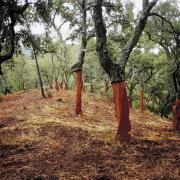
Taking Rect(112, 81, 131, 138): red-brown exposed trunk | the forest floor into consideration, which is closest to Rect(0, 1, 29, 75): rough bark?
the forest floor

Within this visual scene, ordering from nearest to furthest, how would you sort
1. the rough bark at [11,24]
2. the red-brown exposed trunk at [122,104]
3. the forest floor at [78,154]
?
the forest floor at [78,154]
the red-brown exposed trunk at [122,104]
the rough bark at [11,24]

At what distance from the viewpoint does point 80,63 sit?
17.4 m

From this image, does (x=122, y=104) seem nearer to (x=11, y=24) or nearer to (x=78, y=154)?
(x=78, y=154)

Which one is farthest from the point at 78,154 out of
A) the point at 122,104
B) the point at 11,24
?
the point at 11,24

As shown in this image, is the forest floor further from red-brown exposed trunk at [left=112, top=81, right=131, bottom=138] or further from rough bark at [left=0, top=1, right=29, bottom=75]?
rough bark at [left=0, top=1, right=29, bottom=75]

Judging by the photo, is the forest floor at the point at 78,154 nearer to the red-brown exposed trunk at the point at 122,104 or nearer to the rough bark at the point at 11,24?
the red-brown exposed trunk at the point at 122,104

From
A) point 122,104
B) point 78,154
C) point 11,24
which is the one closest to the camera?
point 78,154

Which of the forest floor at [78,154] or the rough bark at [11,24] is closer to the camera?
the forest floor at [78,154]

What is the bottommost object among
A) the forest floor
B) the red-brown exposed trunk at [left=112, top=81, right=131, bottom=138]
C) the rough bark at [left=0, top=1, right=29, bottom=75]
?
the forest floor

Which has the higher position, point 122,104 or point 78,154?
point 122,104

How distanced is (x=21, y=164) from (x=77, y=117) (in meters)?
8.49

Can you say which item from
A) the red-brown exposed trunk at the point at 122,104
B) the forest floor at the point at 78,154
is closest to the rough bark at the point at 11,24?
the forest floor at the point at 78,154

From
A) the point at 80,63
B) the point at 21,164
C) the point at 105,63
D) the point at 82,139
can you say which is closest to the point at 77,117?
the point at 80,63

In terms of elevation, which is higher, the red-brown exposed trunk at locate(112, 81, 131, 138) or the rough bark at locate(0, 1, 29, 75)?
the rough bark at locate(0, 1, 29, 75)
